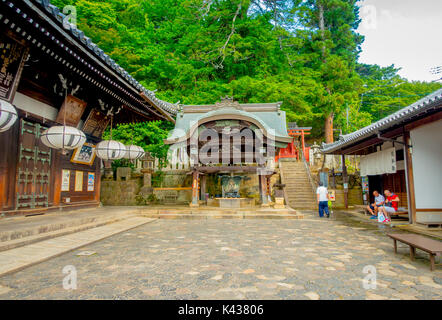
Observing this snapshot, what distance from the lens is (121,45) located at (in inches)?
755

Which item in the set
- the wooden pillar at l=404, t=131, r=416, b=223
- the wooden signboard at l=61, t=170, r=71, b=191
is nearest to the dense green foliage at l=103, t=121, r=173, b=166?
the wooden signboard at l=61, t=170, r=71, b=191

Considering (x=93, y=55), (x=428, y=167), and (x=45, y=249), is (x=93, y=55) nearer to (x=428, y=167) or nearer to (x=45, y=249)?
(x=45, y=249)

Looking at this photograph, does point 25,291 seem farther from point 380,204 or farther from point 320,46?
point 320,46

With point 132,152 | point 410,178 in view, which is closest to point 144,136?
point 132,152

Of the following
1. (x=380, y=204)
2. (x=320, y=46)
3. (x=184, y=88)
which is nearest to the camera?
(x=380, y=204)

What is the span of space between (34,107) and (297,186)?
15.2 metres

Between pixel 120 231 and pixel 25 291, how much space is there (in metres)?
4.39

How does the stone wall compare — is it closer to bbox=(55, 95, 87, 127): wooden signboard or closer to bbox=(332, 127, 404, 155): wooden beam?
bbox=(55, 95, 87, 127): wooden signboard

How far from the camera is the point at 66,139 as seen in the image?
7680 mm

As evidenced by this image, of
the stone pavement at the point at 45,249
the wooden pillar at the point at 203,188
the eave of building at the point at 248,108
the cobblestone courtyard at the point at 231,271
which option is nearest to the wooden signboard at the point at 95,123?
the eave of building at the point at 248,108

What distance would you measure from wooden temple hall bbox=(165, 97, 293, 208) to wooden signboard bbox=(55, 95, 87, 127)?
384 centimetres

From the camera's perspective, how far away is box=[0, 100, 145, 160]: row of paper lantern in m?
5.64

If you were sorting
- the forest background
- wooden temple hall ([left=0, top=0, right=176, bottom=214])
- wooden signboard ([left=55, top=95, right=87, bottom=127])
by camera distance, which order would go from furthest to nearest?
the forest background, wooden signboard ([left=55, top=95, right=87, bottom=127]), wooden temple hall ([left=0, top=0, right=176, bottom=214])
